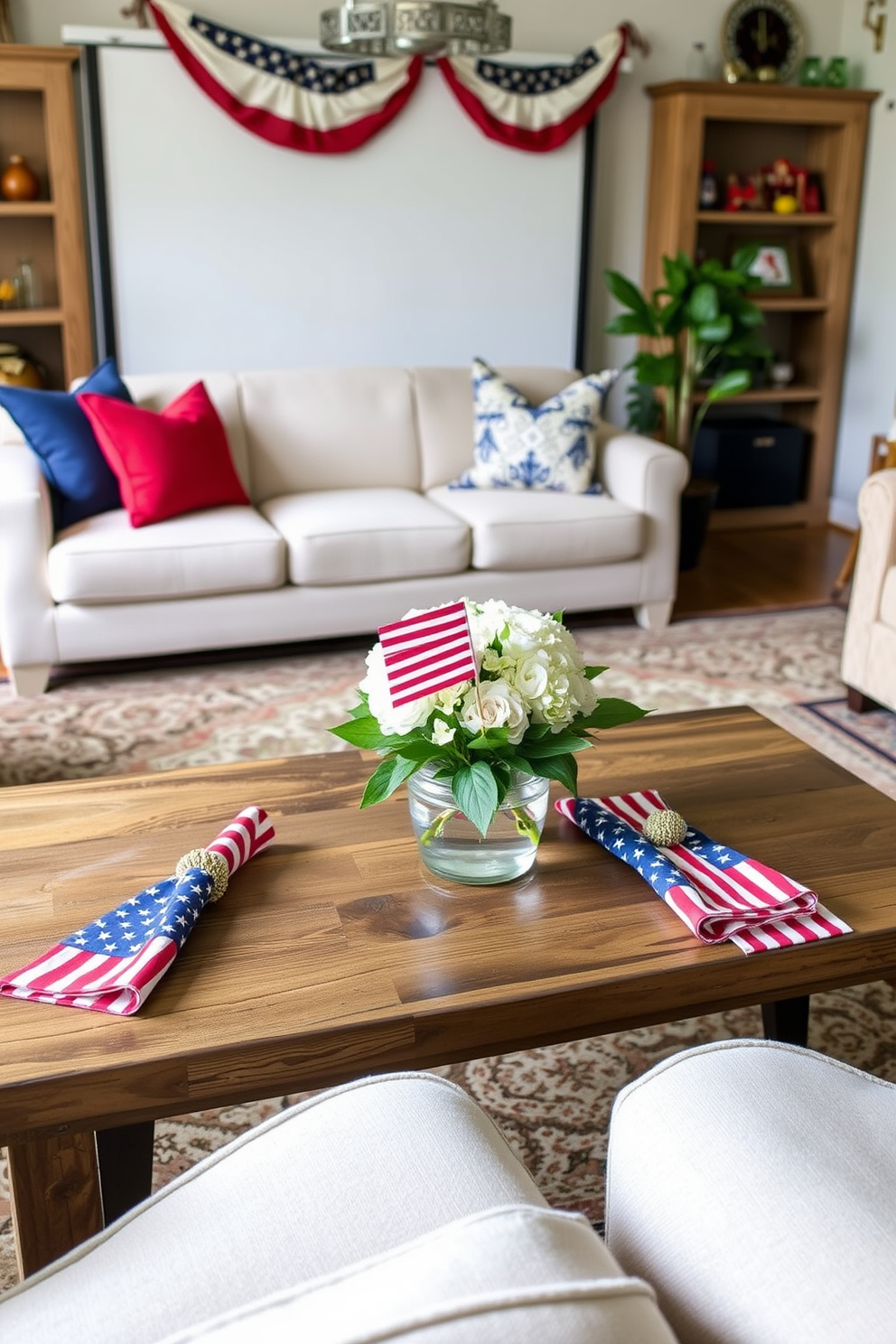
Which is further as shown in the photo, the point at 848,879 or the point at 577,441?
the point at 577,441

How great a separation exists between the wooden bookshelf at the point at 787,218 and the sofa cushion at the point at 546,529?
1611 mm

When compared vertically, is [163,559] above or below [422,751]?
below

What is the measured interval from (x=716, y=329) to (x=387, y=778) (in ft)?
11.0

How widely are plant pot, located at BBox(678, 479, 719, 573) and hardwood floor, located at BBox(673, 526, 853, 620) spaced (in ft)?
0.34

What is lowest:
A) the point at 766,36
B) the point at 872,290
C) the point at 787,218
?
the point at 872,290

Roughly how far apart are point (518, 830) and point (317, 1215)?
690mm

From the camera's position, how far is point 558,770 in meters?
1.51

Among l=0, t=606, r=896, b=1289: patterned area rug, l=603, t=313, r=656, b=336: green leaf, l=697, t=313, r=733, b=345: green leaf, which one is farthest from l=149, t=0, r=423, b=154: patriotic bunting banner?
l=0, t=606, r=896, b=1289: patterned area rug

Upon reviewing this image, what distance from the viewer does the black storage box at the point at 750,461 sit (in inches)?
212

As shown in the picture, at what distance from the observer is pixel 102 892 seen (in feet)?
5.19

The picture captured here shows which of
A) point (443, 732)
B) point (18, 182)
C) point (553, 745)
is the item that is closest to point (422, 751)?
point (443, 732)

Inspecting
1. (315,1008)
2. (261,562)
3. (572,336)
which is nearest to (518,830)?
(315,1008)

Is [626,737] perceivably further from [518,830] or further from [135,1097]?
[135,1097]

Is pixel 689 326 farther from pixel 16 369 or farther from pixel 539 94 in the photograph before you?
pixel 16 369
